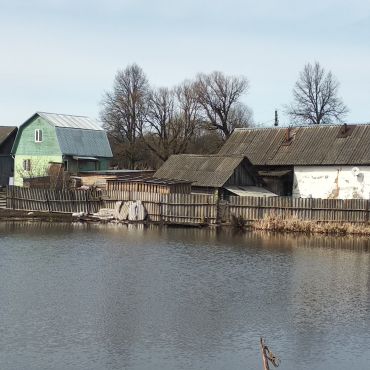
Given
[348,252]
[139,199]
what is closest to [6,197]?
[139,199]

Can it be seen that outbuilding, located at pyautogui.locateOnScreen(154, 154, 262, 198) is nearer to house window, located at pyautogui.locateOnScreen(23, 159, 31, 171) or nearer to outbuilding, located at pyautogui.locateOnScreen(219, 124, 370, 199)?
outbuilding, located at pyautogui.locateOnScreen(219, 124, 370, 199)

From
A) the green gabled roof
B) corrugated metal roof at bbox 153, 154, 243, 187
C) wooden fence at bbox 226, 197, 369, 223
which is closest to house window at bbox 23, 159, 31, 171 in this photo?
the green gabled roof

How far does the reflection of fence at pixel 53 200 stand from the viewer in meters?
46.5

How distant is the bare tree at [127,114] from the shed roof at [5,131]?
16.5 meters

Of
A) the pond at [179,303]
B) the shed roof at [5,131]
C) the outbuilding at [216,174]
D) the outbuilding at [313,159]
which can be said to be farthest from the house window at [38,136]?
the pond at [179,303]

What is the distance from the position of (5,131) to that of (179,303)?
4606 cm

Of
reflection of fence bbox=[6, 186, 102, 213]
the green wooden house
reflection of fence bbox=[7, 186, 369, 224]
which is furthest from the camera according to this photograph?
the green wooden house

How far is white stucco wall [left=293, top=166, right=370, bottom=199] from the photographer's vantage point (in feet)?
152

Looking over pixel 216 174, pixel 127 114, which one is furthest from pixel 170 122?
pixel 216 174

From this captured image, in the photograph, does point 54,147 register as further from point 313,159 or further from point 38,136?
point 313,159

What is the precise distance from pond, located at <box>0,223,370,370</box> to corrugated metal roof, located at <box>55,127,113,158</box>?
22257 millimetres

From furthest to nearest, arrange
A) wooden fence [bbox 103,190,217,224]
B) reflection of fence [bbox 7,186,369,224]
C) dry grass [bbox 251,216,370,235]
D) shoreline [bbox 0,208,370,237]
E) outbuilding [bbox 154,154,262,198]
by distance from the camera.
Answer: outbuilding [bbox 154,154,262,198] < wooden fence [bbox 103,190,217,224] < reflection of fence [bbox 7,186,369,224] < shoreline [bbox 0,208,370,237] < dry grass [bbox 251,216,370,235]

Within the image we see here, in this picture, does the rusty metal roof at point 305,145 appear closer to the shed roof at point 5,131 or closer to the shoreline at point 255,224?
the shoreline at point 255,224

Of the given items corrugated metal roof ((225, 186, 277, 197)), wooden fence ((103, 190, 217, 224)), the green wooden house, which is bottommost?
wooden fence ((103, 190, 217, 224))
